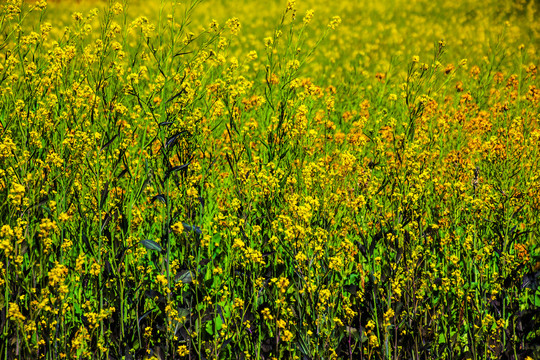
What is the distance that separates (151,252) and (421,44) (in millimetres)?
8087

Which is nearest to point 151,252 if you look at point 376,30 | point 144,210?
point 144,210

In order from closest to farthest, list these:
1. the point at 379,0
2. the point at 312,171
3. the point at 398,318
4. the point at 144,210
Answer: the point at 398,318 → the point at 312,171 → the point at 144,210 → the point at 379,0

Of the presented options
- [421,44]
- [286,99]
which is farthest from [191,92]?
[421,44]

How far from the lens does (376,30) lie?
36.0 feet

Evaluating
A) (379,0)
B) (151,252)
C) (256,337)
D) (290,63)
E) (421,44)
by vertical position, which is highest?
(379,0)

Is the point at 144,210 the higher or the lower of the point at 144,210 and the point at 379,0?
the lower

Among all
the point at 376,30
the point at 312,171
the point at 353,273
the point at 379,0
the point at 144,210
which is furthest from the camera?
the point at 379,0

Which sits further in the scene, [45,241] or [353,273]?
[353,273]

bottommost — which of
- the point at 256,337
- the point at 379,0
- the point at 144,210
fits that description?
the point at 256,337

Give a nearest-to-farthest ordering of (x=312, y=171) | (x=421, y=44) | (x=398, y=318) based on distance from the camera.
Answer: (x=398, y=318)
(x=312, y=171)
(x=421, y=44)

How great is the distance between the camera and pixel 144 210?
365cm

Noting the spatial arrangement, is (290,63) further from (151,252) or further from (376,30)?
(376,30)

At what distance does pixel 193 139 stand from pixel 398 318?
53.2 inches

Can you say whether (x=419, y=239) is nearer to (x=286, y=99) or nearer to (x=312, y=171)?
(x=312, y=171)
